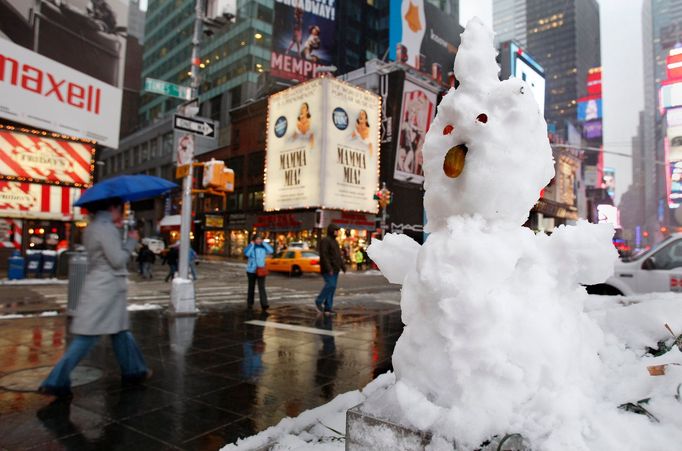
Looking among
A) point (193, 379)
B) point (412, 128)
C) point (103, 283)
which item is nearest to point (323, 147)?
point (412, 128)

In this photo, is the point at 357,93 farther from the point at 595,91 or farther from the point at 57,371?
the point at 595,91

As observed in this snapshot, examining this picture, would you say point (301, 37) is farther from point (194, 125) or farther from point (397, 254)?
point (397, 254)

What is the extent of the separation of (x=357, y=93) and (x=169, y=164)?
35723mm

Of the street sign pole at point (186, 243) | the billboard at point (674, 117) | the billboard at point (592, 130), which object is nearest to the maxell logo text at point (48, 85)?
the street sign pole at point (186, 243)

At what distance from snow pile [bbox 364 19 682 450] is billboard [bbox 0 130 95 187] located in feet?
56.0

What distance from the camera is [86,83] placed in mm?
14414

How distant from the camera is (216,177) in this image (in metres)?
9.30

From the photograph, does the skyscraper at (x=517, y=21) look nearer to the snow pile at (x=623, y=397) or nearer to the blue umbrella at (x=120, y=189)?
the blue umbrella at (x=120, y=189)

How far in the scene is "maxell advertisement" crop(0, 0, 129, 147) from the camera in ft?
41.3

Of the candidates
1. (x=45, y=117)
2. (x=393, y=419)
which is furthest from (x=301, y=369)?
(x=45, y=117)

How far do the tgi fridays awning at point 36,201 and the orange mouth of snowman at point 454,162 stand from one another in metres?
17.5

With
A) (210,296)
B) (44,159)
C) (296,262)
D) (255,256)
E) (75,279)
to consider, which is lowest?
(210,296)

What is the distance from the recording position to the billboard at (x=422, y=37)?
4216 centimetres

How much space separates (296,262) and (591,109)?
112681mm
